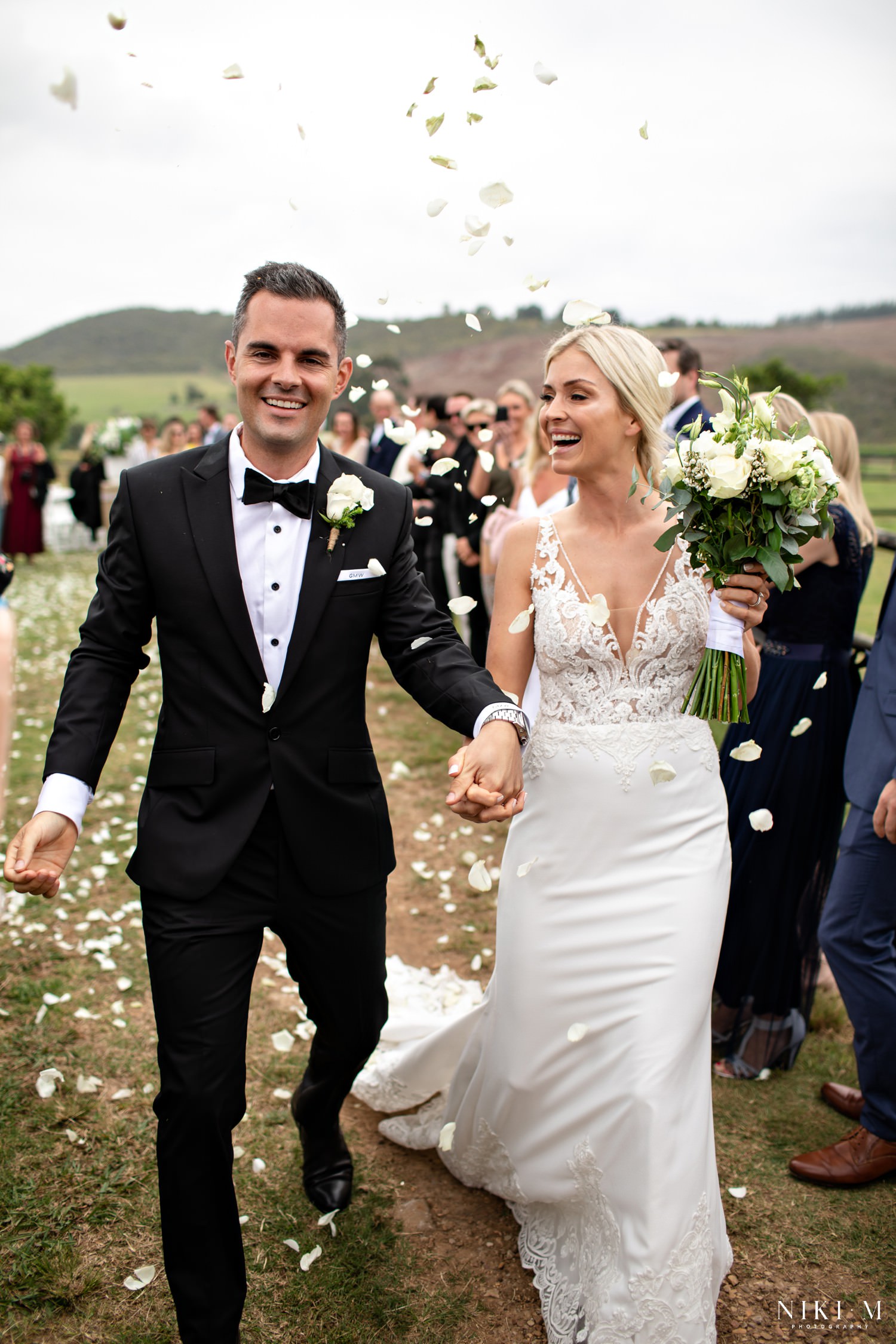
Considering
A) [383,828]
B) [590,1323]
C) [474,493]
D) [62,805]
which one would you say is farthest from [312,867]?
[474,493]

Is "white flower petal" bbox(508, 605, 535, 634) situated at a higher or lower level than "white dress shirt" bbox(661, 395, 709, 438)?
lower

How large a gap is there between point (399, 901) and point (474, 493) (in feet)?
13.1

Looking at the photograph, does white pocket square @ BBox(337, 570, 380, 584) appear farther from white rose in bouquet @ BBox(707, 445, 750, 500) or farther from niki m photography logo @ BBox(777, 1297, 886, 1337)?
niki m photography logo @ BBox(777, 1297, 886, 1337)

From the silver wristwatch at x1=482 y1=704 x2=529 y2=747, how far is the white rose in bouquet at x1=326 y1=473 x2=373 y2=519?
0.68 metres

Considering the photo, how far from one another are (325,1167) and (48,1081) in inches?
47.3

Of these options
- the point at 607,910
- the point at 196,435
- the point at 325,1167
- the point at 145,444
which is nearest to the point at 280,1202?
the point at 325,1167

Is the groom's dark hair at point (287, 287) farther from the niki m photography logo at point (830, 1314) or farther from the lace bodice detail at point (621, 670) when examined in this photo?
the niki m photography logo at point (830, 1314)

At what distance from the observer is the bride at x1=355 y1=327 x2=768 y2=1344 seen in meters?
2.61

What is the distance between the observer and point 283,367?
8.67 ft

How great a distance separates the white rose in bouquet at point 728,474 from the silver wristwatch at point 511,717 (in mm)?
805

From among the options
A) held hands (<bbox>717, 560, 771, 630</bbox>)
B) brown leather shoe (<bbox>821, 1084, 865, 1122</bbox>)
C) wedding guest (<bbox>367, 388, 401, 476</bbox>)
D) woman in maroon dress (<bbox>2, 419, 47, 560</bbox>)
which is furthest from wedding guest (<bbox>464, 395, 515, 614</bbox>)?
woman in maroon dress (<bbox>2, 419, 47, 560</bbox>)

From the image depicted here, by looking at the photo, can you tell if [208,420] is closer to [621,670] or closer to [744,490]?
[621,670]

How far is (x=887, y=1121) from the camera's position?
3.43m

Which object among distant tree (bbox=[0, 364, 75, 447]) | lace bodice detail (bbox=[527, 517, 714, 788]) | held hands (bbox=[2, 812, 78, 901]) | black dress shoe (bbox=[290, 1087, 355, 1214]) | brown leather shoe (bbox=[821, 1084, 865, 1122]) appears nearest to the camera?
held hands (bbox=[2, 812, 78, 901])
